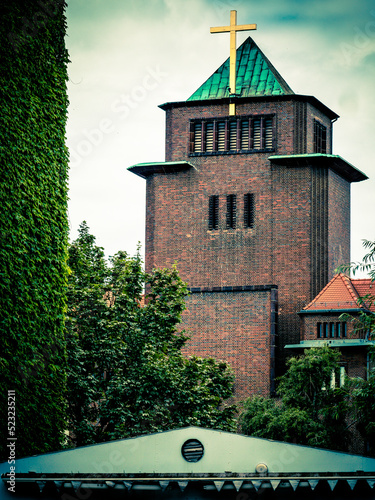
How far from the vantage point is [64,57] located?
27.1 m

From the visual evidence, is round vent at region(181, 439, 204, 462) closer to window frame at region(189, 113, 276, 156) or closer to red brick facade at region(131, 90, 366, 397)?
red brick facade at region(131, 90, 366, 397)

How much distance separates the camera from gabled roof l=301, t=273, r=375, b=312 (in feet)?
160

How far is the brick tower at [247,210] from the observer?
51.3 metres

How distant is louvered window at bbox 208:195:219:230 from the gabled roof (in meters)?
7.23

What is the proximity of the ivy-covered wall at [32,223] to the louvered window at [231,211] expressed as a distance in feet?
89.0

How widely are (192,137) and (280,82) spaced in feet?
18.7

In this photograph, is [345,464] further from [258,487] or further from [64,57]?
[64,57]

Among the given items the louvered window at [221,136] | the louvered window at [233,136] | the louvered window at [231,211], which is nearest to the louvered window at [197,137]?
the louvered window at [221,136]

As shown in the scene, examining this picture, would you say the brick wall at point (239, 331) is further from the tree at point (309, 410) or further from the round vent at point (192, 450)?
the round vent at point (192, 450)

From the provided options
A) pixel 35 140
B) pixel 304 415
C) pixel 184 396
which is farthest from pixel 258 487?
pixel 304 415

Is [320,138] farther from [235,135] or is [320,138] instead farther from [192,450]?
[192,450]

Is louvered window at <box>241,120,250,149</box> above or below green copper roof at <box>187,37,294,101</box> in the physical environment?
below

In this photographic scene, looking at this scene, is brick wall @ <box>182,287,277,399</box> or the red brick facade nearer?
brick wall @ <box>182,287,277,399</box>
